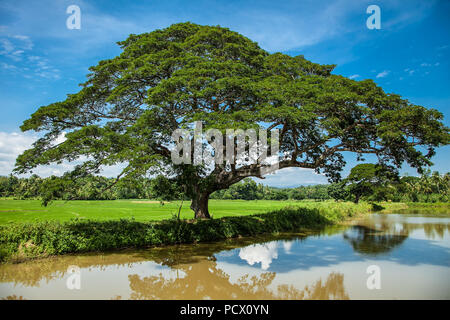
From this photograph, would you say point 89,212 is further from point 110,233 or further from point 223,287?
point 223,287

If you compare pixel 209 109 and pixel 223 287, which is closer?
pixel 223 287

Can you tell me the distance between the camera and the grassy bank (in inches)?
372

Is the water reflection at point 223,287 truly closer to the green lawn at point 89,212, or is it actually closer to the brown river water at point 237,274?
the brown river water at point 237,274

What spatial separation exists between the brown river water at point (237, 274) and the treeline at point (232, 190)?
7.53ft

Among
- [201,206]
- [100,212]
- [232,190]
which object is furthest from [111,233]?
[232,190]

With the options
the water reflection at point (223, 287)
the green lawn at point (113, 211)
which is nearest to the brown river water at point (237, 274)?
the water reflection at point (223, 287)

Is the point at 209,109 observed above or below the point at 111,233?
above

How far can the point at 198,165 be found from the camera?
12.4 metres

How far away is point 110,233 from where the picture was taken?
11.1 meters

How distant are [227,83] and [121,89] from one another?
4.47 meters

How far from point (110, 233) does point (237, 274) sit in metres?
5.66

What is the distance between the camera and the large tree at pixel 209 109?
10469mm
